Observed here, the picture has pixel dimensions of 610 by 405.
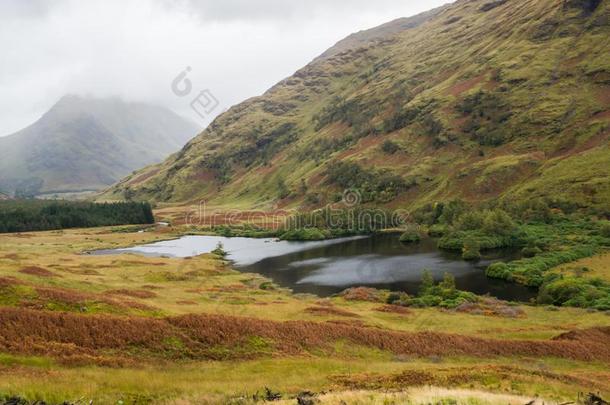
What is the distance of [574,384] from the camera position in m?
29.0

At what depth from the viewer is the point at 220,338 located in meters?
34.3

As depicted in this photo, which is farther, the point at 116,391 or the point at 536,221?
the point at 536,221

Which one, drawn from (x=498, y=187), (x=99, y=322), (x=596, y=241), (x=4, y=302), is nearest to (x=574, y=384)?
(x=99, y=322)

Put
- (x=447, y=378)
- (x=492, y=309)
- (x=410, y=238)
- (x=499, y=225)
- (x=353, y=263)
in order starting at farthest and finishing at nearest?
(x=410, y=238), (x=499, y=225), (x=353, y=263), (x=492, y=309), (x=447, y=378)

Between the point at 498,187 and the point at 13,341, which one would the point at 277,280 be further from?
the point at 498,187

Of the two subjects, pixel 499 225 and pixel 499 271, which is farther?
pixel 499 225

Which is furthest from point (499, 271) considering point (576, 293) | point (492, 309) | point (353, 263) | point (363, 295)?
point (353, 263)

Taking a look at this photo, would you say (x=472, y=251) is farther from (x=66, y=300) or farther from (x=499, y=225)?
(x=66, y=300)

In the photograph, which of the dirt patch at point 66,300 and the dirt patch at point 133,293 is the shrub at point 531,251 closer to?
the dirt patch at point 133,293

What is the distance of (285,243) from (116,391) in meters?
143

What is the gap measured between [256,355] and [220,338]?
9.69 feet

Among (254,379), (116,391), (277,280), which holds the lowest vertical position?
(277,280)

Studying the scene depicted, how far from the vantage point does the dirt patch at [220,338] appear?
1174 inches

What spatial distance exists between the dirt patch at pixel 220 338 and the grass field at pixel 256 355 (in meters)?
0.10
